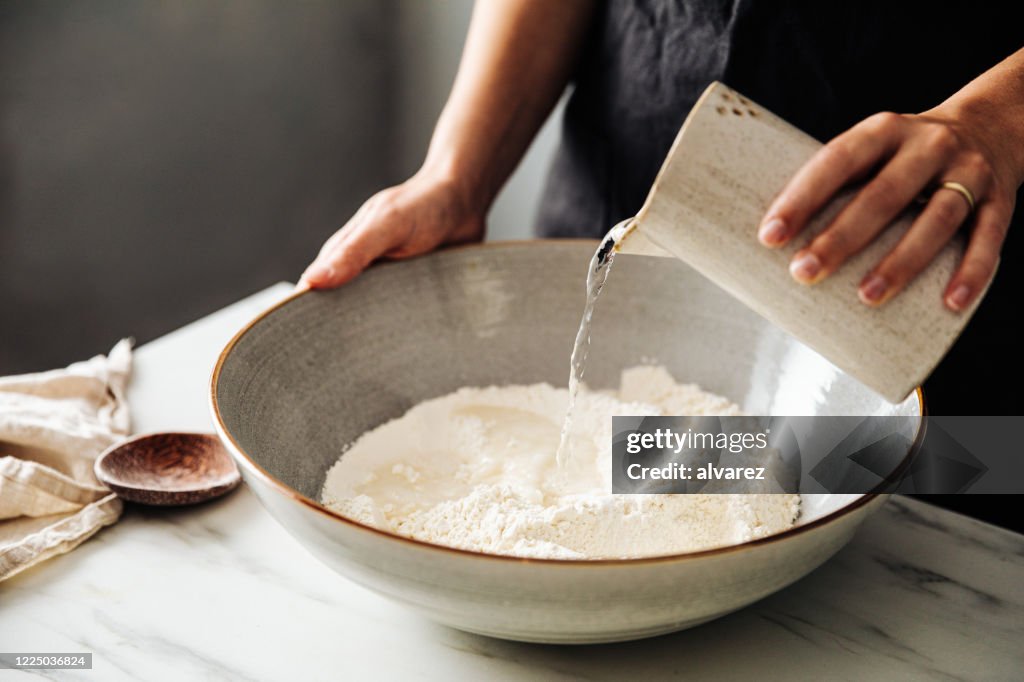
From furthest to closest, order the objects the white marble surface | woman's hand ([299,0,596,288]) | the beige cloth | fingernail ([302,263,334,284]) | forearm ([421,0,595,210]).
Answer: forearm ([421,0,595,210]), woman's hand ([299,0,596,288]), fingernail ([302,263,334,284]), the beige cloth, the white marble surface

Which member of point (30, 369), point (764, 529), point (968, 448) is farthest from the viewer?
point (30, 369)

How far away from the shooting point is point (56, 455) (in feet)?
2.74

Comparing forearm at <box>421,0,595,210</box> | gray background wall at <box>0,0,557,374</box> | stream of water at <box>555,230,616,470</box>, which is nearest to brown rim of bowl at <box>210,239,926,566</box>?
stream of water at <box>555,230,616,470</box>

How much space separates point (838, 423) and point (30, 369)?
165 centimetres

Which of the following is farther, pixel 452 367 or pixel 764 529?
pixel 452 367

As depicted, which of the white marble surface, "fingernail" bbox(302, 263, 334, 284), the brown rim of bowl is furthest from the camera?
"fingernail" bbox(302, 263, 334, 284)

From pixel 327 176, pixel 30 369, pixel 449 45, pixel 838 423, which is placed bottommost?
pixel 30 369

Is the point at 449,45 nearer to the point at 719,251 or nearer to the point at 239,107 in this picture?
the point at 239,107

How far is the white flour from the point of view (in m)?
0.68

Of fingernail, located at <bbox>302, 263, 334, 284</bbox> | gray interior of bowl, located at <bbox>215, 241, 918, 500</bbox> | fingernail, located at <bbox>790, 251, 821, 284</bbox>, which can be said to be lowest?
gray interior of bowl, located at <bbox>215, 241, 918, 500</bbox>

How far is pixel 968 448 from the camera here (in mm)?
981

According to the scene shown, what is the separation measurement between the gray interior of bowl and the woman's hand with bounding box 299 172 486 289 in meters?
0.02

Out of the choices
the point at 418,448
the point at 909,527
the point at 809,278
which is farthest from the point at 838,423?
the point at 418,448

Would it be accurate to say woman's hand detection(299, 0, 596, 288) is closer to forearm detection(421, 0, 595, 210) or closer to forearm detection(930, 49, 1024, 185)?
forearm detection(421, 0, 595, 210)
